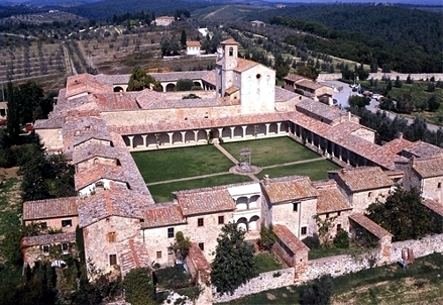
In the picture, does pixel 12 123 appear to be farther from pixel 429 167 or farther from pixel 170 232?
pixel 429 167

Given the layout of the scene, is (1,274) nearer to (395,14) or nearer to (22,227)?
(22,227)

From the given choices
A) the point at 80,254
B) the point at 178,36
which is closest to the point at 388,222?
the point at 80,254

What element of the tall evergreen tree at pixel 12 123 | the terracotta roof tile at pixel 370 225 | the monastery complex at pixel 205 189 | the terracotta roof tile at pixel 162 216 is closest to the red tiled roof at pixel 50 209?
the monastery complex at pixel 205 189

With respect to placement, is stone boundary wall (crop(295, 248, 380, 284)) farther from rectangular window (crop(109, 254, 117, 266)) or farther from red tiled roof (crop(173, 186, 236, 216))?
rectangular window (crop(109, 254, 117, 266))

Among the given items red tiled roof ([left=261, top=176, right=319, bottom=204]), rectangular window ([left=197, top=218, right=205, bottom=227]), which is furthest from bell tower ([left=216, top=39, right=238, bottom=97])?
rectangular window ([left=197, top=218, right=205, bottom=227])

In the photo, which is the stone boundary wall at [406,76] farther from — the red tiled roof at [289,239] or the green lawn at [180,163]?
the red tiled roof at [289,239]

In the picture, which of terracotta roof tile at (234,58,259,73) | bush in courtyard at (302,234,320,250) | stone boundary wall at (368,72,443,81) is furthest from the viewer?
stone boundary wall at (368,72,443,81)

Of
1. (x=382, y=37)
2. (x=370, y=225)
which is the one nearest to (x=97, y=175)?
(x=370, y=225)
